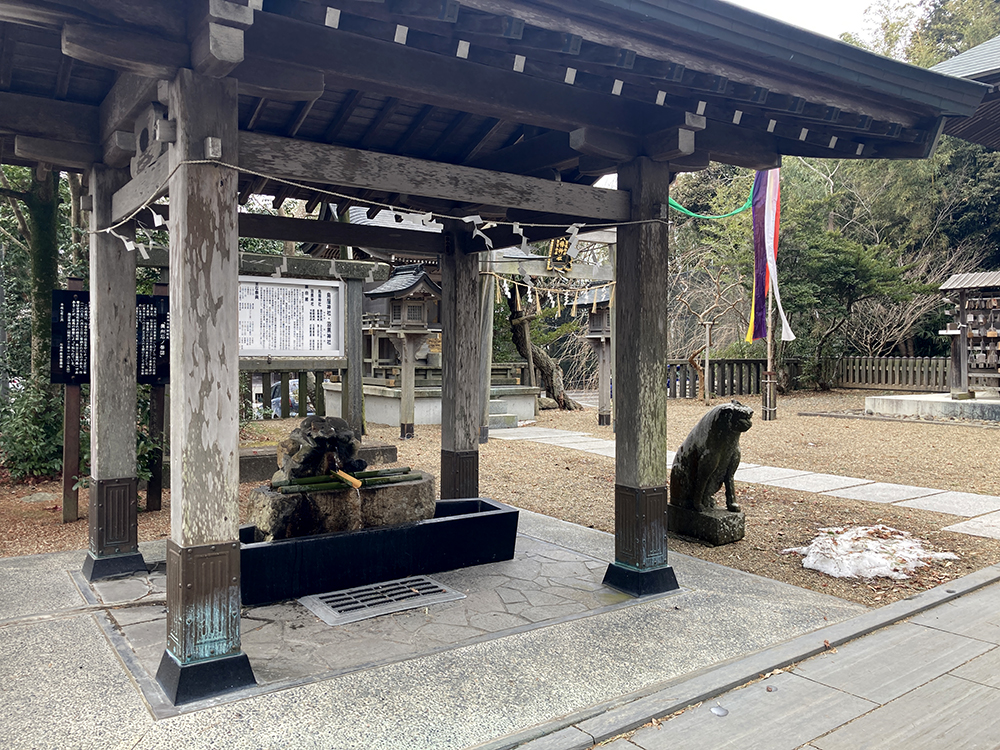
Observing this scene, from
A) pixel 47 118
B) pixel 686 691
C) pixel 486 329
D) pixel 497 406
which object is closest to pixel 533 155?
pixel 47 118

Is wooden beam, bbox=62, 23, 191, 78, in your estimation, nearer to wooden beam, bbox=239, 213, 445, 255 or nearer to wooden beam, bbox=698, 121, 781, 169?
wooden beam, bbox=239, 213, 445, 255

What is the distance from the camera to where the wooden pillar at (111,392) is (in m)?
5.10

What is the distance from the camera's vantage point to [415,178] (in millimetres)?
4281

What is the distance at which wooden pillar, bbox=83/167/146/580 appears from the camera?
510cm

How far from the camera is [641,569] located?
191 inches

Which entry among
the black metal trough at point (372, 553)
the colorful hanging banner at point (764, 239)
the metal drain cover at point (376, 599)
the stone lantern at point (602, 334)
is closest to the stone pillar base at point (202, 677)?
the metal drain cover at point (376, 599)

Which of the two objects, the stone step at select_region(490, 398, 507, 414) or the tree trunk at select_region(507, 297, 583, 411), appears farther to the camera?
the tree trunk at select_region(507, 297, 583, 411)

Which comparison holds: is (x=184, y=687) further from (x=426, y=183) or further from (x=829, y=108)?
(x=829, y=108)

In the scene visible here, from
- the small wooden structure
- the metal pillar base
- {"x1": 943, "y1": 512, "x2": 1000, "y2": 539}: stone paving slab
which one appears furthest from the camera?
the small wooden structure

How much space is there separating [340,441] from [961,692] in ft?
12.6

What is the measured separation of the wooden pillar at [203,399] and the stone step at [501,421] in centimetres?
1177

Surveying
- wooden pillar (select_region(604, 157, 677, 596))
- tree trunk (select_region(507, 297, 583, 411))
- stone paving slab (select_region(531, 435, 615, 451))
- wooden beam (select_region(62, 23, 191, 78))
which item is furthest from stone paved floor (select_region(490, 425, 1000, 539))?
tree trunk (select_region(507, 297, 583, 411))

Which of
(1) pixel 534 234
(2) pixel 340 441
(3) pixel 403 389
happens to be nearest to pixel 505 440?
(3) pixel 403 389

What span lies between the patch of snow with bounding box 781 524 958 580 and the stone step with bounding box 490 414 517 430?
30.6 ft
